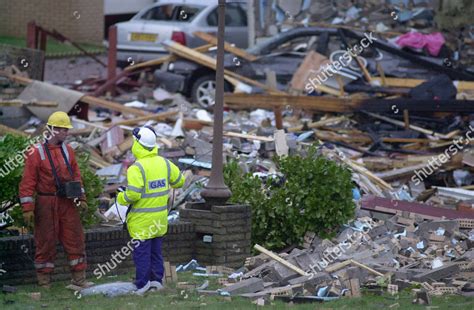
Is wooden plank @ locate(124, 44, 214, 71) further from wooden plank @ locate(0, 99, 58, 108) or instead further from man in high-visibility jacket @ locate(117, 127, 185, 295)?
man in high-visibility jacket @ locate(117, 127, 185, 295)

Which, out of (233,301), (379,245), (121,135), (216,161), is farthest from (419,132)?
(233,301)

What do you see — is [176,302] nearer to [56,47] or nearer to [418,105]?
[418,105]

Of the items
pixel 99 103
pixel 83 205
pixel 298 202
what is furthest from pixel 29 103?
pixel 83 205

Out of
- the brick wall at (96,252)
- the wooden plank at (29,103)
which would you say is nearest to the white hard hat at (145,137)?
the brick wall at (96,252)

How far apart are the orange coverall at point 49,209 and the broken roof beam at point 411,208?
4796 millimetres

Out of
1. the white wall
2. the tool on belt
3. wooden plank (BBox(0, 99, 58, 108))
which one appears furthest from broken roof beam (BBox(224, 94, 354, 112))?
the white wall

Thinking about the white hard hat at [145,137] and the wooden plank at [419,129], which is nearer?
the white hard hat at [145,137]

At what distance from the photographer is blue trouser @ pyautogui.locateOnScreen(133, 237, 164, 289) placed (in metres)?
9.89

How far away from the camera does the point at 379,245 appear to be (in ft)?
39.7

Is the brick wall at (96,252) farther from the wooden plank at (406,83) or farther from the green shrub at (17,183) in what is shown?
the wooden plank at (406,83)

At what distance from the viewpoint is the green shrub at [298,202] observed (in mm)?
12094

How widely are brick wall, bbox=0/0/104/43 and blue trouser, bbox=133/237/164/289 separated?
2220cm

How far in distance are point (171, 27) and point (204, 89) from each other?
3.84 metres

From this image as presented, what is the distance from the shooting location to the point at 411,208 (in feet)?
44.8
